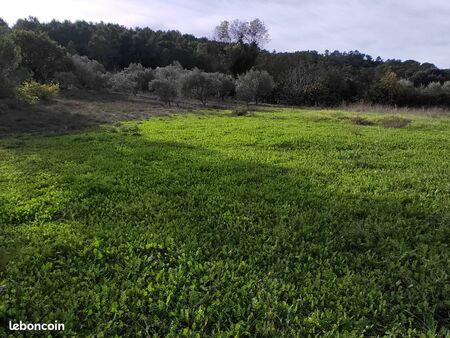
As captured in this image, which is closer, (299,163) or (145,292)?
(145,292)

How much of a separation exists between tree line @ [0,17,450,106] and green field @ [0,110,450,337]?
69.7 feet

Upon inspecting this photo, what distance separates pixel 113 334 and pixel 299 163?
728 cm

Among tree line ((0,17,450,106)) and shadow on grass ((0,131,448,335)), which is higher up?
tree line ((0,17,450,106))

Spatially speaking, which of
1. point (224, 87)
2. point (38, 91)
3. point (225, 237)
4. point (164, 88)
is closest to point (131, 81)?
point (224, 87)

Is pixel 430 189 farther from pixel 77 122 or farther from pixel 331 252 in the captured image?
pixel 77 122

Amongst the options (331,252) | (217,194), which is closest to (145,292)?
(331,252)

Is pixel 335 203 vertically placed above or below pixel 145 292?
above

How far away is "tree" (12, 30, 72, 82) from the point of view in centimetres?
4390

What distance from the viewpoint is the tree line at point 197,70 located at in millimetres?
42438

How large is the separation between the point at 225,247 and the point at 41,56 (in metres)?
48.4

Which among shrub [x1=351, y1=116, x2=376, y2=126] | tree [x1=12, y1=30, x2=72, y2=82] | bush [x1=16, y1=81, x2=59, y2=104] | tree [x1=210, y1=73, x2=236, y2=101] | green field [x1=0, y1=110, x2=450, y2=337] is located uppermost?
tree [x1=12, y1=30, x2=72, y2=82]

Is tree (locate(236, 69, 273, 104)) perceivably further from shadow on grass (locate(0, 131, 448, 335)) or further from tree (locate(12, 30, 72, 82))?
shadow on grass (locate(0, 131, 448, 335))

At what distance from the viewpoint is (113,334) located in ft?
11.8

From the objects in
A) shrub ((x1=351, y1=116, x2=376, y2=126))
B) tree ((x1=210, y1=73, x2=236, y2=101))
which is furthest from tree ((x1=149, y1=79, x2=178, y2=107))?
shrub ((x1=351, y1=116, x2=376, y2=126))
